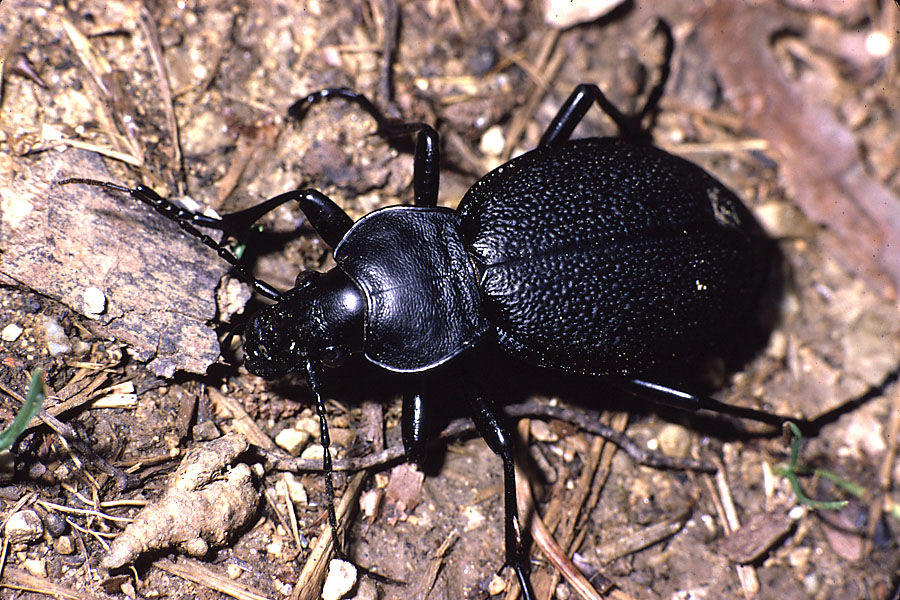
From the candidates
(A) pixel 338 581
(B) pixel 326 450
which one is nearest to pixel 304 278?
(B) pixel 326 450

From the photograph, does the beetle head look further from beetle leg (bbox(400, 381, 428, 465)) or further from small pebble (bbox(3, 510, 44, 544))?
small pebble (bbox(3, 510, 44, 544))

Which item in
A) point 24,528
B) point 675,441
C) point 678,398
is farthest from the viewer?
point 675,441

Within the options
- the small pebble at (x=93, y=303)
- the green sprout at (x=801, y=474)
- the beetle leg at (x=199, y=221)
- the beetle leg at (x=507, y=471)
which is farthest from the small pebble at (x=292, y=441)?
Result: the green sprout at (x=801, y=474)

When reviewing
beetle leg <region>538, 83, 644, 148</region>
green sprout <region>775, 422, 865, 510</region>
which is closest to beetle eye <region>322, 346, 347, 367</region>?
beetle leg <region>538, 83, 644, 148</region>

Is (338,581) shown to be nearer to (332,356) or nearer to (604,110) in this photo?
(332,356)

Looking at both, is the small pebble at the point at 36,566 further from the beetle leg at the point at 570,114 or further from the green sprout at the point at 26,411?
the beetle leg at the point at 570,114

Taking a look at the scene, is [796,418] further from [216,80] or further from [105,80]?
[105,80]
